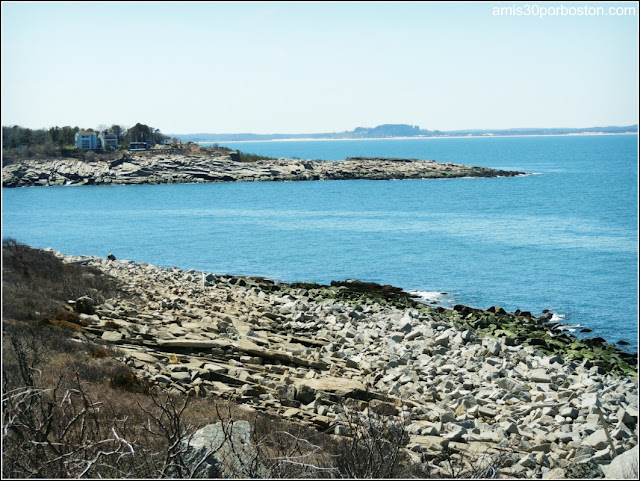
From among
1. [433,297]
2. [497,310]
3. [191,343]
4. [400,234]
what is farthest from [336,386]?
[400,234]

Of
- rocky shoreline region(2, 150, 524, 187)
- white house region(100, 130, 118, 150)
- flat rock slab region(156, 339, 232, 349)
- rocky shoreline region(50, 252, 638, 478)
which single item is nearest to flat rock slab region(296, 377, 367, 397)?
rocky shoreline region(50, 252, 638, 478)

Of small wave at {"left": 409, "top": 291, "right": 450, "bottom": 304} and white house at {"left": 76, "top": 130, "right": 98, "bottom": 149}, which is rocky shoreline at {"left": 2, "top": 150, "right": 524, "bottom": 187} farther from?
small wave at {"left": 409, "top": 291, "right": 450, "bottom": 304}

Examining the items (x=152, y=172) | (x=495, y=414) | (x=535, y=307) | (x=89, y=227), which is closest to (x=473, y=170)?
(x=152, y=172)

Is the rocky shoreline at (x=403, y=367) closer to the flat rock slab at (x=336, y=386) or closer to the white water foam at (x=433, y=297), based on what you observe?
the flat rock slab at (x=336, y=386)

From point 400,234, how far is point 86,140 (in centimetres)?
6899

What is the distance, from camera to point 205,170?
98.9 meters

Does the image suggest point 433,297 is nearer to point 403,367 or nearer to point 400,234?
point 403,367

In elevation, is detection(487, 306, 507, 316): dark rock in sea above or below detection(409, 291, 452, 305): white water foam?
above

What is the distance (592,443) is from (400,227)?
3880 cm

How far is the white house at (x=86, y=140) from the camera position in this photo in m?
98.2

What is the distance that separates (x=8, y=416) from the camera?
22.7 feet

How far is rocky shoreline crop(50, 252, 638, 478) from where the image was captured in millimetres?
10281

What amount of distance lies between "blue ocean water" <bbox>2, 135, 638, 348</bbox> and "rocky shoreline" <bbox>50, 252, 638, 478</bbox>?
5312mm

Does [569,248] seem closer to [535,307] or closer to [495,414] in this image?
[535,307]
